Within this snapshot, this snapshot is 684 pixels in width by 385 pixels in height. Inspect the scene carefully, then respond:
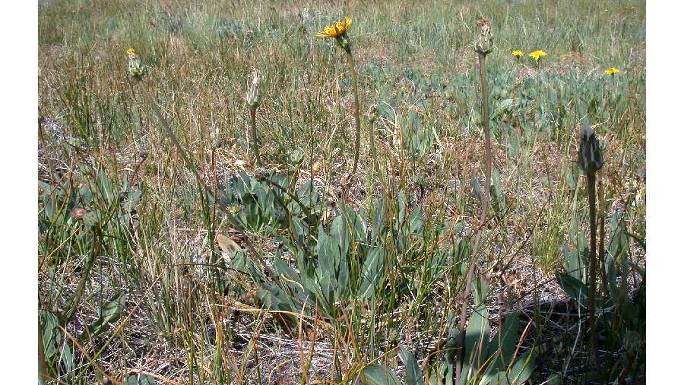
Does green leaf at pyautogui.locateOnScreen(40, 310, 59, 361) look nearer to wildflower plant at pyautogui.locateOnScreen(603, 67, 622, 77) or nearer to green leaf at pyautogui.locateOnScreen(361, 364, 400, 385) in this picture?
green leaf at pyautogui.locateOnScreen(361, 364, 400, 385)

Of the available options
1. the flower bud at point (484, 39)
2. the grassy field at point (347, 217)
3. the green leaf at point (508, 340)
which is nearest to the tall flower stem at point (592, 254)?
the grassy field at point (347, 217)

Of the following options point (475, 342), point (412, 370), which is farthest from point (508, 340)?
point (412, 370)

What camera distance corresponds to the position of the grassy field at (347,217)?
3.25 feet

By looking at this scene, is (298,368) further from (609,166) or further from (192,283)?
(609,166)

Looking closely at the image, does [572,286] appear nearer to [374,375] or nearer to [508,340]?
[508,340]

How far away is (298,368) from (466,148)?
2.70 feet

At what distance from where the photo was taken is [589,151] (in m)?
0.74

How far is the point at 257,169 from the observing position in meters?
1.50

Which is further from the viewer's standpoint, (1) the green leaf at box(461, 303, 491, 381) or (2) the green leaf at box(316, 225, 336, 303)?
(2) the green leaf at box(316, 225, 336, 303)

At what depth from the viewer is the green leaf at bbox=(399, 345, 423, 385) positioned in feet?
2.89

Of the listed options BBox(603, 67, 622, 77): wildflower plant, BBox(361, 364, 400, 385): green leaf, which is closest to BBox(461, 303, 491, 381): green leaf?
BBox(361, 364, 400, 385): green leaf

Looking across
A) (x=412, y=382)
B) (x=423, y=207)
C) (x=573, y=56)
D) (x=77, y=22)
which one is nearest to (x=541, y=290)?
(x=423, y=207)

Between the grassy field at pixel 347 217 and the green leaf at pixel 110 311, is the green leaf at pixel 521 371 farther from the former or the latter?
the green leaf at pixel 110 311

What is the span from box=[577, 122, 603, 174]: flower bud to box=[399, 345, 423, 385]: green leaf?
350 mm
